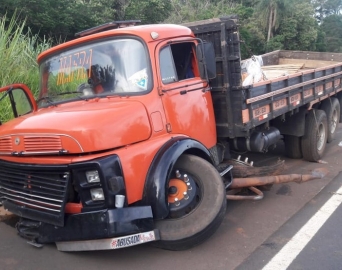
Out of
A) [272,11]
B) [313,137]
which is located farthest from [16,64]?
[272,11]

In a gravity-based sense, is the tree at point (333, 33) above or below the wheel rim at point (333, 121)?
above

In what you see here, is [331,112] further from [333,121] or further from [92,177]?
[92,177]

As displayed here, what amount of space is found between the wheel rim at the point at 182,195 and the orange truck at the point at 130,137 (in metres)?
0.01

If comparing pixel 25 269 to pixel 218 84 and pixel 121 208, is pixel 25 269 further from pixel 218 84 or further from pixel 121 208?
pixel 218 84

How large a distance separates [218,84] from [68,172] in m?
2.52

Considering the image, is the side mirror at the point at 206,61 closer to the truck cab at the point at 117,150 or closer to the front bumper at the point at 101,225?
the truck cab at the point at 117,150

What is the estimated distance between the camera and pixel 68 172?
11.8ft

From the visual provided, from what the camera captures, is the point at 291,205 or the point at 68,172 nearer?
the point at 68,172

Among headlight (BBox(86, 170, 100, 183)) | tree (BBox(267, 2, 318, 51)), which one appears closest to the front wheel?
headlight (BBox(86, 170, 100, 183))

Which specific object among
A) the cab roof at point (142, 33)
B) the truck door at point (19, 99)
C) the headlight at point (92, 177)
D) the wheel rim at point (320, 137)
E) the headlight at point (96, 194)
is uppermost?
the cab roof at point (142, 33)

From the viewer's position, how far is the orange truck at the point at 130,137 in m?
3.63

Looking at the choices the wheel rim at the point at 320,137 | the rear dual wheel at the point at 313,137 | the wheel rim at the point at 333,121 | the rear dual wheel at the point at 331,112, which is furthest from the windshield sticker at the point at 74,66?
the wheel rim at the point at 333,121

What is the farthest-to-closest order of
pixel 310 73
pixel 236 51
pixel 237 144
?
pixel 310 73, pixel 237 144, pixel 236 51

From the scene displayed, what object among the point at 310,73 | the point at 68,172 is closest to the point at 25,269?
the point at 68,172
